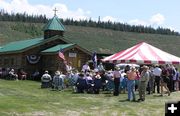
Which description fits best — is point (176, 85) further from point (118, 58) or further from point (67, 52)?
point (67, 52)

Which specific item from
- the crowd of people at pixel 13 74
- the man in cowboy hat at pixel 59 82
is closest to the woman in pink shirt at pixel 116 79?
the man in cowboy hat at pixel 59 82

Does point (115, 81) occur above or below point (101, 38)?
below

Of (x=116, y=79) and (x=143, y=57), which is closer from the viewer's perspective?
(x=116, y=79)

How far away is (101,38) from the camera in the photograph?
6131 centimetres

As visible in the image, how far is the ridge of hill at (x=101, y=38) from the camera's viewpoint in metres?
53.1

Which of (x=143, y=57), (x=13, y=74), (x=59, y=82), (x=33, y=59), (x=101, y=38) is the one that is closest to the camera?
(x=143, y=57)

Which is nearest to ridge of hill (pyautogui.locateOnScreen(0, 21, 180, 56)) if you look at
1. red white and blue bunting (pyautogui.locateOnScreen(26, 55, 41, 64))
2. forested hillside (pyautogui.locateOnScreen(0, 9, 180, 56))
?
forested hillside (pyautogui.locateOnScreen(0, 9, 180, 56))

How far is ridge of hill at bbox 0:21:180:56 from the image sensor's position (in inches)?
2091

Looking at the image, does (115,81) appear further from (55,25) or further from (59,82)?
(55,25)

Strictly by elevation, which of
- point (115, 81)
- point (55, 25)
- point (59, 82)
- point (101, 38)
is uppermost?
point (101, 38)

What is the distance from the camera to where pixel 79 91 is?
20234mm

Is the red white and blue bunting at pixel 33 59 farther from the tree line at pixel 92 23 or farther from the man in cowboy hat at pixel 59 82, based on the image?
the tree line at pixel 92 23

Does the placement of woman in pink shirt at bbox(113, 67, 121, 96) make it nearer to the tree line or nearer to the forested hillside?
the forested hillside

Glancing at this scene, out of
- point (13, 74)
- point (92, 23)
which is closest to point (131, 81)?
point (13, 74)
